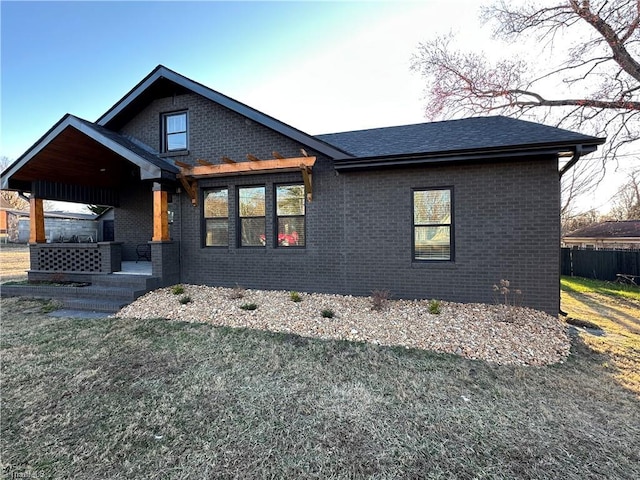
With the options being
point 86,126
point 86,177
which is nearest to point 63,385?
point 86,126

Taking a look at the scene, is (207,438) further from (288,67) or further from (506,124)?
(288,67)

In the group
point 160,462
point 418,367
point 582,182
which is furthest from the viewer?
point 582,182

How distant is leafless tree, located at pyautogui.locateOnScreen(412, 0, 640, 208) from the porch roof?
13343 mm

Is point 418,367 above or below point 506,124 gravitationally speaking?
below

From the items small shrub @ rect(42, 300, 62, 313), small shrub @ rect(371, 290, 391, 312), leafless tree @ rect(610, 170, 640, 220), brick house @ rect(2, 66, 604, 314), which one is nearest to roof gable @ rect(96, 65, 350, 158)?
brick house @ rect(2, 66, 604, 314)

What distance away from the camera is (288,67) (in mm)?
11383

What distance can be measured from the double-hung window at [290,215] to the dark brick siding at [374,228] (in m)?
0.22

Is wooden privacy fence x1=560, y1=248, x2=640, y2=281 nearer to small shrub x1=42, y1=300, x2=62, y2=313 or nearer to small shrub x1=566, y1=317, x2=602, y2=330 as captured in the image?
small shrub x1=566, y1=317, x2=602, y2=330

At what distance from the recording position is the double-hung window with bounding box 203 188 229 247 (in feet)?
28.1

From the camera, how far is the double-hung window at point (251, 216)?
8.29 meters

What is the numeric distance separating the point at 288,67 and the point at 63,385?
11471 mm

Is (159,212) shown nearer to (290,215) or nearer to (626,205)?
(290,215)

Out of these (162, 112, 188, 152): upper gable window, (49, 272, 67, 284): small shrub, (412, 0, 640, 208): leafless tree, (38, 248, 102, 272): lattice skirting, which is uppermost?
(412, 0, 640, 208): leafless tree

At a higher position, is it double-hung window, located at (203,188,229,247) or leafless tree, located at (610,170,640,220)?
leafless tree, located at (610,170,640,220)
